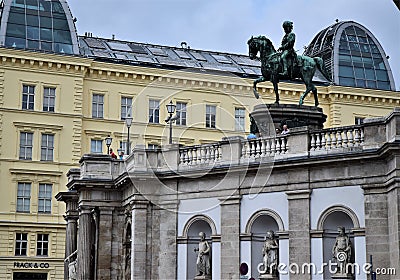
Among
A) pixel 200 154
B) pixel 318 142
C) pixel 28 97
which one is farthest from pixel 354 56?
pixel 318 142

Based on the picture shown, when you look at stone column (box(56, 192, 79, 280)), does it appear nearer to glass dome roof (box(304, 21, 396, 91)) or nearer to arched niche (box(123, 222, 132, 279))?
arched niche (box(123, 222, 132, 279))

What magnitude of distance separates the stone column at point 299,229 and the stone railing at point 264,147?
2003mm

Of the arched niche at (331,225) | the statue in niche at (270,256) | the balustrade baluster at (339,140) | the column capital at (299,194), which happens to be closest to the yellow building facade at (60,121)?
the statue in niche at (270,256)

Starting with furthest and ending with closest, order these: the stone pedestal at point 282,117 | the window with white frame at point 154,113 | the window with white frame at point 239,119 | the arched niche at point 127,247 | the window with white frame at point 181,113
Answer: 1. the window with white frame at point 239,119
2. the window with white frame at point 181,113
3. the window with white frame at point 154,113
4. the arched niche at point 127,247
5. the stone pedestal at point 282,117

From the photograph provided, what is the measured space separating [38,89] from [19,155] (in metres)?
5.66

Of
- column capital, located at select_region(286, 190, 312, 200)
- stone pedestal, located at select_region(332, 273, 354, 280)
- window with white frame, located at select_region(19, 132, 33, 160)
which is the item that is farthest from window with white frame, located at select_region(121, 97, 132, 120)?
stone pedestal, located at select_region(332, 273, 354, 280)

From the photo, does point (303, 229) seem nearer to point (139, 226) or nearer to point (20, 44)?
point (139, 226)

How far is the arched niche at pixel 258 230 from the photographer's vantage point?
35906 millimetres

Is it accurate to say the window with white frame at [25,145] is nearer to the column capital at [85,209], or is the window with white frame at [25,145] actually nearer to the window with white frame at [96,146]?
the window with white frame at [96,146]

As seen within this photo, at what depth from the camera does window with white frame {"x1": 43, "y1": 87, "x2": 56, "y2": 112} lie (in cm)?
6850

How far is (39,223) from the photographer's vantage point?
66.2m

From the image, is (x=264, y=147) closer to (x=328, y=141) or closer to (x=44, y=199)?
(x=328, y=141)

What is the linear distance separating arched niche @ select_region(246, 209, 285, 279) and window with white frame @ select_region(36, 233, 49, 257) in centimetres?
3356

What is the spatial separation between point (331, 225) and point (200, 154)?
23.4ft
